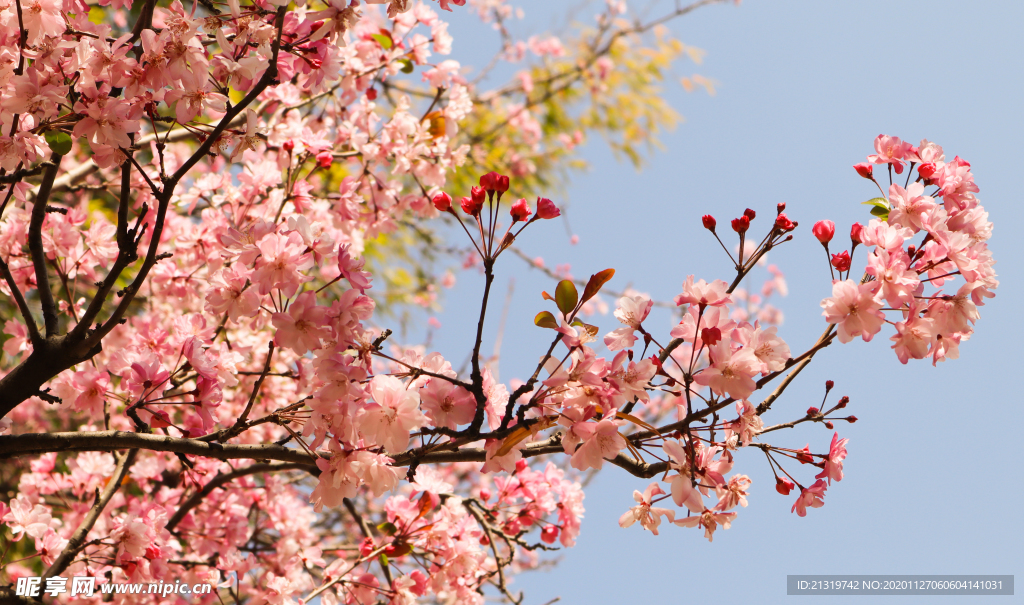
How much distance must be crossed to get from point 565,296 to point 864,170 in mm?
812

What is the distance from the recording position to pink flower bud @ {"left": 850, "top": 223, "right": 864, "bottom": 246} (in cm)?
130

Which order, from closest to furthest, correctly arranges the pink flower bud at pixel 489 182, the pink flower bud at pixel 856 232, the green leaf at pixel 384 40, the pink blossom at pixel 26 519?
1. the pink flower bud at pixel 489 182
2. the pink flower bud at pixel 856 232
3. the pink blossom at pixel 26 519
4. the green leaf at pixel 384 40

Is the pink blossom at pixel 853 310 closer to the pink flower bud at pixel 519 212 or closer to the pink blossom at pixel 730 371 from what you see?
the pink blossom at pixel 730 371

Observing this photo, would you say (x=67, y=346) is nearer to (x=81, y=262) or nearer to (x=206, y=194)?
(x=81, y=262)

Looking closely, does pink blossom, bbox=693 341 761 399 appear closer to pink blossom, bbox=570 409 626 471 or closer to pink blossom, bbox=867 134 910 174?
pink blossom, bbox=570 409 626 471

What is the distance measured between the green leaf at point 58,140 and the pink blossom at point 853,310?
1608 millimetres

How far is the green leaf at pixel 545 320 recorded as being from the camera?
117 cm

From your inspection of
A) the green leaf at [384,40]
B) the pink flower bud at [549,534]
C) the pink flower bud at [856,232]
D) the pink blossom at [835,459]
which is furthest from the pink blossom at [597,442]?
the green leaf at [384,40]

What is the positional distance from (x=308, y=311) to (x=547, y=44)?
6.30 m

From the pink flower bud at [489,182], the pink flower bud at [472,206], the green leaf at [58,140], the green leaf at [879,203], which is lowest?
the pink flower bud at [472,206]

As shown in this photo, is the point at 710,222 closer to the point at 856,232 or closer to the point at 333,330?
the point at 856,232

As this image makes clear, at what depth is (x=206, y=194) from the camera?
232cm

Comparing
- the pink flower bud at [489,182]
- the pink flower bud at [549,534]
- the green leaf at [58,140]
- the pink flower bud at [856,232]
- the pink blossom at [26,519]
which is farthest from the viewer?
the pink flower bud at [549,534]

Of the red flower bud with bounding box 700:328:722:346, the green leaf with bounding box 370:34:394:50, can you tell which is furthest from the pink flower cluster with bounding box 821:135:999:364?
the green leaf with bounding box 370:34:394:50
